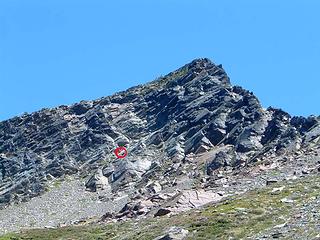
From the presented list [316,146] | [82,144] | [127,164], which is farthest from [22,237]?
[82,144]

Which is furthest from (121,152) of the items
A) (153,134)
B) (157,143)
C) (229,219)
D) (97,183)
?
(229,219)

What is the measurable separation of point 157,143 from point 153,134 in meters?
6.03

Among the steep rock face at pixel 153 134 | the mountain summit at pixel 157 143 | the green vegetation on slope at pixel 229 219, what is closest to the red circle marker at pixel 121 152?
the steep rock face at pixel 153 134

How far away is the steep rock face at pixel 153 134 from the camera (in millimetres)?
103812

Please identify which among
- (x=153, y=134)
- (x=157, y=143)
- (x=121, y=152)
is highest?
(x=153, y=134)

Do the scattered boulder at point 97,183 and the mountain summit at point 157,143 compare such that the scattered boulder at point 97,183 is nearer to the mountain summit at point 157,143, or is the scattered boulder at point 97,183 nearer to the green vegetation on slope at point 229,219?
the mountain summit at point 157,143

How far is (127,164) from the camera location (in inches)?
4710

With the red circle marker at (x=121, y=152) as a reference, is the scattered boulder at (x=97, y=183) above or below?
below

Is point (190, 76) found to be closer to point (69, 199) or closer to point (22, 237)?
point (69, 199)

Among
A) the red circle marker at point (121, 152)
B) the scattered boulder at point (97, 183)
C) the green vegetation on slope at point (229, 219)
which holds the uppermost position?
the red circle marker at point (121, 152)

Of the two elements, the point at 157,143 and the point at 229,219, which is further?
the point at 157,143

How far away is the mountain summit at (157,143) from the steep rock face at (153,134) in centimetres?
23

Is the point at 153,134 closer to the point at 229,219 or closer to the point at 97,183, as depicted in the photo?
the point at 97,183

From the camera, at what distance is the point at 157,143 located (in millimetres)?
130625
